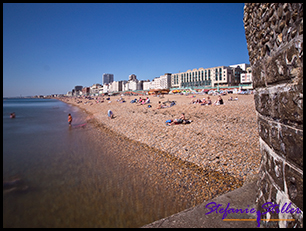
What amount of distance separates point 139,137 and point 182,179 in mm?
5642

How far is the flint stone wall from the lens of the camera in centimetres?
146

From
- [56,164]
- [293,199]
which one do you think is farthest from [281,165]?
[56,164]

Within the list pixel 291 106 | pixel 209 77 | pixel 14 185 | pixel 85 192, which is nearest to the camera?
pixel 291 106

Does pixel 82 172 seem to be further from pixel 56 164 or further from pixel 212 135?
pixel 212 135

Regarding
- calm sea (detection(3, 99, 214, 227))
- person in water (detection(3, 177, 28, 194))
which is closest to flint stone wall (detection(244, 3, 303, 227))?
calm sea (detection(3, 99, 214, 227))

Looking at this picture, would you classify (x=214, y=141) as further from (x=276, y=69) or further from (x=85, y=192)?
(x=276, y=69)

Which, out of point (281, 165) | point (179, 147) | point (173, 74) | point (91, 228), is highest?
point (173, 74)

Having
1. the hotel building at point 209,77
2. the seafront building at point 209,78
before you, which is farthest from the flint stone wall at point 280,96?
the hotel building at point 209,77

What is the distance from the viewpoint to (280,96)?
1.72 meters

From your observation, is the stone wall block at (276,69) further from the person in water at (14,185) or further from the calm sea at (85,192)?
the person in water at (14,185)

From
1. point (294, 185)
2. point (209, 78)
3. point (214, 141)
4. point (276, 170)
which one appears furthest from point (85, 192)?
point (209, 78)

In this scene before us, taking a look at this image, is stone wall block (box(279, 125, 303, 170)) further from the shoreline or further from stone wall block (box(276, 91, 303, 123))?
the shoreline

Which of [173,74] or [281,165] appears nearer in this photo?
[281,165]

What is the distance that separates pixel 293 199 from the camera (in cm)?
165
